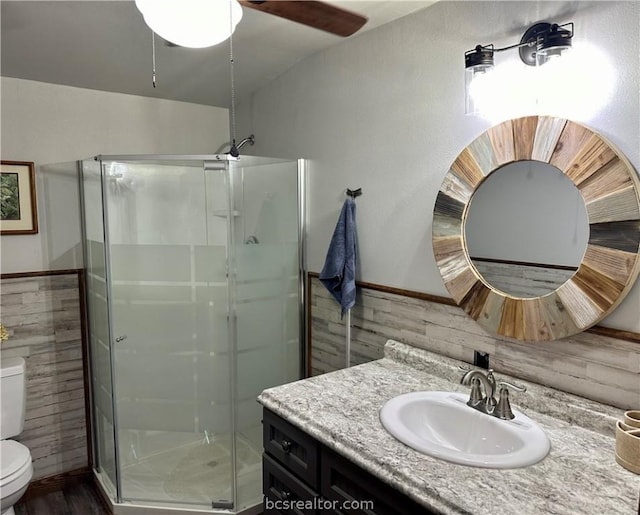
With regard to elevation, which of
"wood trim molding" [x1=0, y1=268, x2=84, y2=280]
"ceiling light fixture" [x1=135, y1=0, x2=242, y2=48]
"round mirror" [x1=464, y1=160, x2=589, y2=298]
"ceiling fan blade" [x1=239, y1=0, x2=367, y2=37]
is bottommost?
"wood trim molding" [x1=0, y1=268, x2=84, y2=280]

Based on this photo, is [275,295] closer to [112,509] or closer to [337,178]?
[337,178]

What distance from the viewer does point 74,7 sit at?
5.82ft

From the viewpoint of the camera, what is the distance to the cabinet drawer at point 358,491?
1187 mm

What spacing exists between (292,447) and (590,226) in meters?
1.18

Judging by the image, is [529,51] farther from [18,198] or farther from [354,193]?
[18,198]

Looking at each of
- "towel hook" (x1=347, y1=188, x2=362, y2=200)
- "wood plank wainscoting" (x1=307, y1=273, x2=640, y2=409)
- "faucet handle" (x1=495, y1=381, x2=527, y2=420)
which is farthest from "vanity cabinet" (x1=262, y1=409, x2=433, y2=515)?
"towel hook" (x1=347, y1=188, x2=362, y2=200)

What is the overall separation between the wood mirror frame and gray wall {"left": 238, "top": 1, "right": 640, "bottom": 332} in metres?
0.05

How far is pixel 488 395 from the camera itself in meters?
1.53

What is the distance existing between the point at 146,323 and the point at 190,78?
139cm

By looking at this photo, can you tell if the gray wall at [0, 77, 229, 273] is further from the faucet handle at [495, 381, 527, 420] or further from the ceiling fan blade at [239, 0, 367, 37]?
the faucet handle at [495, 381, 527, 420]

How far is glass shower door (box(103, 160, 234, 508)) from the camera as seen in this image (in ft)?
7.89

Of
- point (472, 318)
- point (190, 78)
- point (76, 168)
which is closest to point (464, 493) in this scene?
point (472, 318)

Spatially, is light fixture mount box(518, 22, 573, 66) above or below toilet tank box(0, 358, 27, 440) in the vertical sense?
above

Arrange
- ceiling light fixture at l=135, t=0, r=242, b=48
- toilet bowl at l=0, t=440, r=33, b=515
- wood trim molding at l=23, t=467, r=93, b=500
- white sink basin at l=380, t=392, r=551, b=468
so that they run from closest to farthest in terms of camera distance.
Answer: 1. ceiling light fixture at l=135, t=0, r=242, b=48
2. white sink basin at l=380, t=392, r=551, b=468
3. toilet bowl at l=0, t=440, r=33, b=515
4. wood trim molding at l=23, t=467, r=93, b=500
